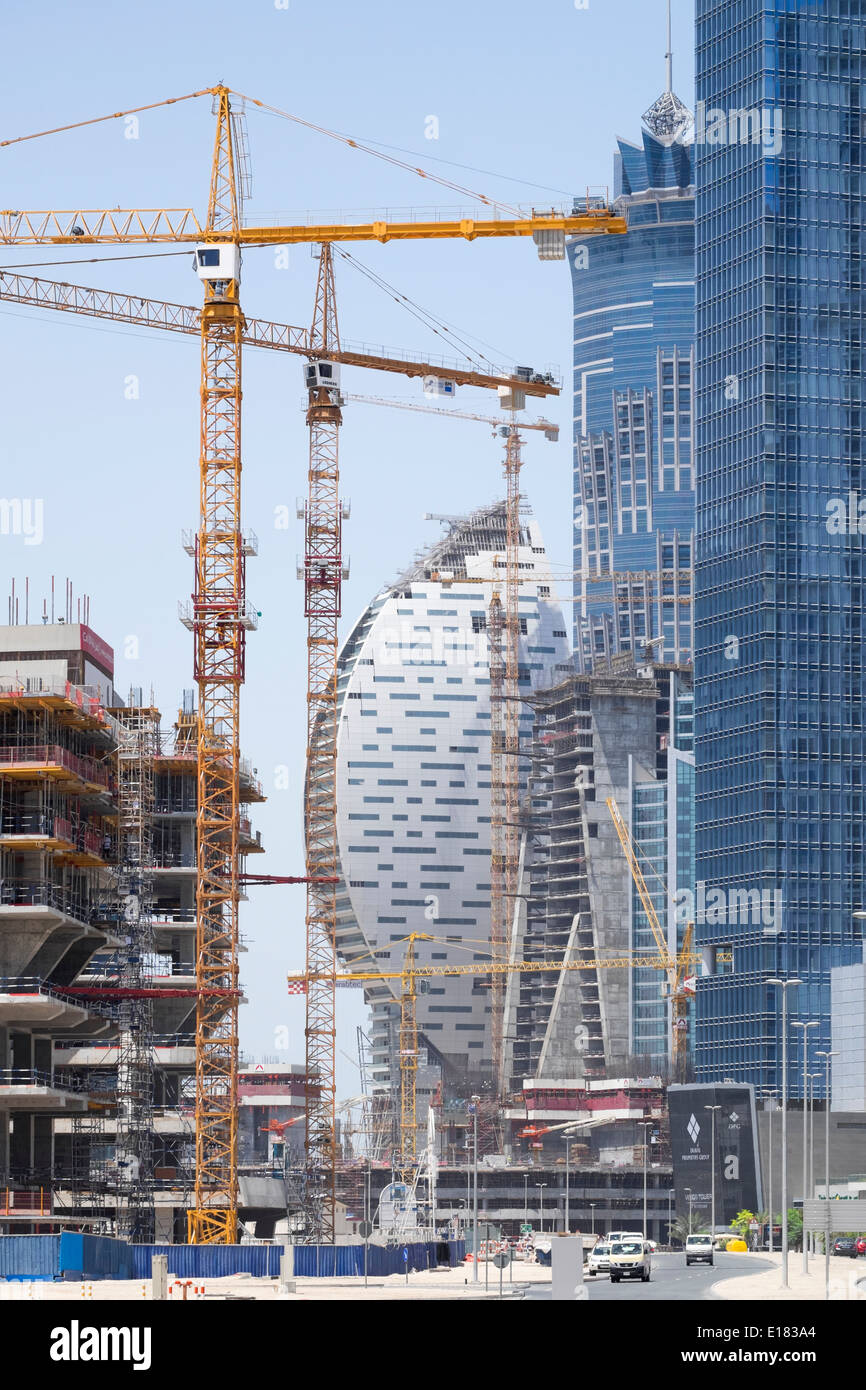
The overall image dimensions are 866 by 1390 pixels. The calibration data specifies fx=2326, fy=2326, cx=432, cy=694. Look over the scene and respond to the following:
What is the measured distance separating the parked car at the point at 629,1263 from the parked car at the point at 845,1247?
47.0 metres

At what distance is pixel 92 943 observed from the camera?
140 m

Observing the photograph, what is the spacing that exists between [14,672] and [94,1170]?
33765 mm

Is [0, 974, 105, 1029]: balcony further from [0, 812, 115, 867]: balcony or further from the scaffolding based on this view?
the scaffolding

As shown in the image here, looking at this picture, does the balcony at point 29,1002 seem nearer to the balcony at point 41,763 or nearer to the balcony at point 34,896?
the balcony at point 34,896

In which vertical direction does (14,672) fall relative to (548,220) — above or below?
below

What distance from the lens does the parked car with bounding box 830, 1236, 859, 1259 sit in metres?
A: 145

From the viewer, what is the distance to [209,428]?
462 feet

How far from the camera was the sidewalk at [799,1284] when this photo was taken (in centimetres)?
7834

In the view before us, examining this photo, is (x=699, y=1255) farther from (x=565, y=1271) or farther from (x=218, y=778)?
(x=565, y=1271)

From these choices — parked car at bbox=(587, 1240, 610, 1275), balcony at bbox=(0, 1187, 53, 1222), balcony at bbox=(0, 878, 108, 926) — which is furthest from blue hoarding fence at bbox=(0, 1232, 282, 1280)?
balcony at bbox=(0, 878, 108, 926)
